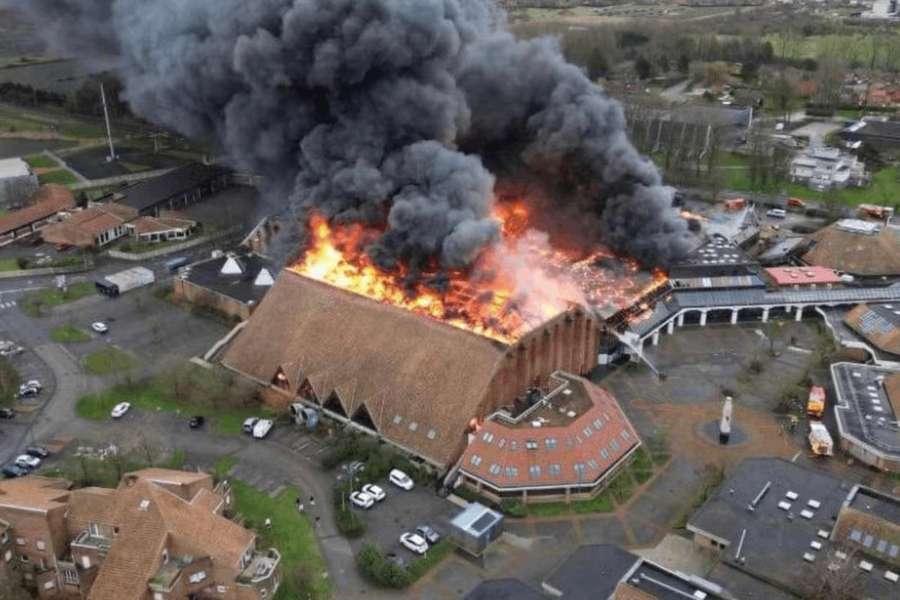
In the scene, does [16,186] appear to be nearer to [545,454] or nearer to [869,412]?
[545,454]

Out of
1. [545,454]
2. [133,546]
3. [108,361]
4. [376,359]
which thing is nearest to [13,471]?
[108,361]

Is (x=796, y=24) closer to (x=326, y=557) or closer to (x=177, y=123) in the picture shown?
(x=177, y=123)

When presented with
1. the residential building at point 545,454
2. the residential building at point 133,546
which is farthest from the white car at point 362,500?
the residential building at point 133,546

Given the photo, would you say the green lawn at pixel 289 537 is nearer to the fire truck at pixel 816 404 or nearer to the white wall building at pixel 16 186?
the fire truck at pixel 816 404

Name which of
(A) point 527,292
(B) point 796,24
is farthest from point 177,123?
(B) point 796,24

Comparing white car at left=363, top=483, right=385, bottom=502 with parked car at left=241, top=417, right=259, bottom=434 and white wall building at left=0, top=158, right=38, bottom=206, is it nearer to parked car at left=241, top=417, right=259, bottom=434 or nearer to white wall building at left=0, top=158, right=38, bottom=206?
parked car at left=241, top=417, right=259, bottom=434

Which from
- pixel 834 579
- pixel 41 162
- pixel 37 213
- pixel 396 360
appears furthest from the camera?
pixel 41 162
